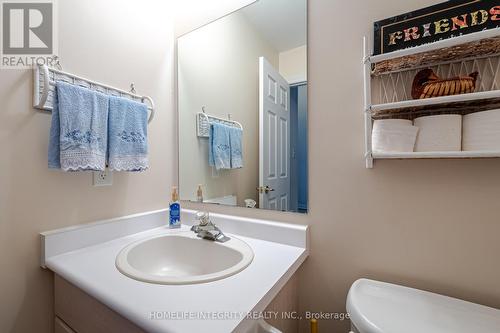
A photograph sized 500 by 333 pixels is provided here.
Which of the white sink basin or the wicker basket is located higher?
the wicker basket

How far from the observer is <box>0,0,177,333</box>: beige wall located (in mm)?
784

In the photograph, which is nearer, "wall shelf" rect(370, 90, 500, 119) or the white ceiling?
"wall shelf" rect(370, 90, 500, 119)

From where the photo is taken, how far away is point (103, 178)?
1.03 meters

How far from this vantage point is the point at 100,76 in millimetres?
1017

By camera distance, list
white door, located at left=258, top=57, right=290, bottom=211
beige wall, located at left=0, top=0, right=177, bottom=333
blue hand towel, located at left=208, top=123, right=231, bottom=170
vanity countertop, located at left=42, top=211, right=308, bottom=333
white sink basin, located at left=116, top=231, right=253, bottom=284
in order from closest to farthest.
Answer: vanity countertop, located at left=42, top=211, right=308, bottom=333
beige wall, located at left=0, top=0, right=177, bottom=333
white sink basin, located at left=116, top=231, right=253, bottom=284
white door, located at left=258, top=57, right=290, bottom=211
blue hand towel, located at left=208, top=123, right=231, bottom=170

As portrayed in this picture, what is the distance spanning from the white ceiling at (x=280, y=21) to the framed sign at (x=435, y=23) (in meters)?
0.31

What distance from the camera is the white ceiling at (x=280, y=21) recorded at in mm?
972

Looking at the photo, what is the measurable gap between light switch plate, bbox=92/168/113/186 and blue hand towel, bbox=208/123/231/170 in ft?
1.64

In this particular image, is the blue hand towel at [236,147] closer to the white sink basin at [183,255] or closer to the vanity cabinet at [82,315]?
the white sink basin at [183,255]

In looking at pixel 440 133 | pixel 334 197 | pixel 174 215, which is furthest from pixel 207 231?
pixel 440 133

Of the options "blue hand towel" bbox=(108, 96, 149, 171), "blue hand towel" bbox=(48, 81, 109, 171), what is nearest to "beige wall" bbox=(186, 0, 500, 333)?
"blue hand towel" bbox=(108, 96, 149, 171)

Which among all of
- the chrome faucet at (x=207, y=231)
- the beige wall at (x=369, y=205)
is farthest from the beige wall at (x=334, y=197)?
the chrome faucet at (x=207, y=231)

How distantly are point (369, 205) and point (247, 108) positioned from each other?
0.70 meters

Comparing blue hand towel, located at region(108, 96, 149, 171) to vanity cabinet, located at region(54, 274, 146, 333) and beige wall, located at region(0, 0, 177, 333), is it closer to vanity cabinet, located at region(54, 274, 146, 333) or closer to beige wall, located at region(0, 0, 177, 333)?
beige wall, located at region(0, 0, 177, 333)
